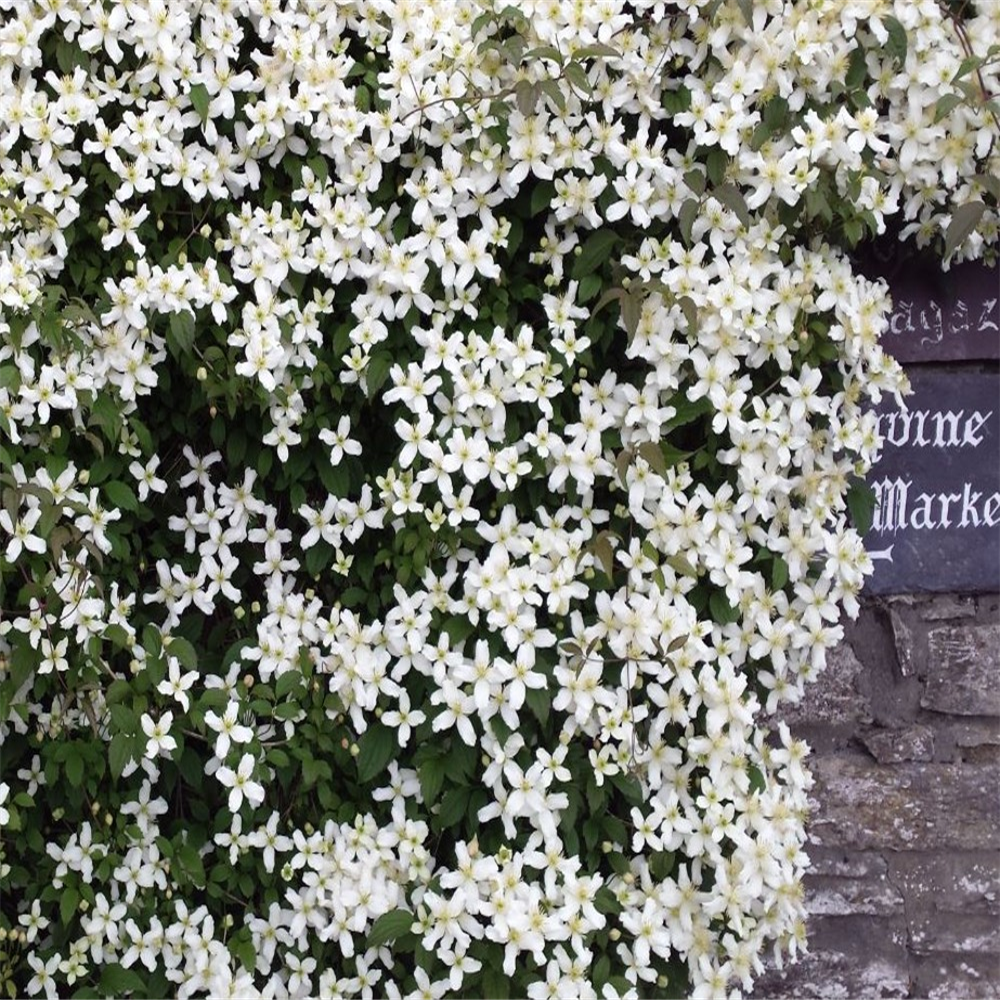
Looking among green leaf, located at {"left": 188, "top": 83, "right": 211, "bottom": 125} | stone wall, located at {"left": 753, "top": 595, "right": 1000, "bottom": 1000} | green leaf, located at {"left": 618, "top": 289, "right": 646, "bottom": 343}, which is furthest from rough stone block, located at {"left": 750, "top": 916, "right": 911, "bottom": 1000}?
green leaf, located at {"left": 188, "top": 83, "right": 211, "bottom": 125}

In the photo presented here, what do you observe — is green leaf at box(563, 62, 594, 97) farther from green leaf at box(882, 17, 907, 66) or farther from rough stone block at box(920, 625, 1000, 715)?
rough stone block at box(920, 625, 1000, 715)

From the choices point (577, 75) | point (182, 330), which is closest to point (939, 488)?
point (577, 75)

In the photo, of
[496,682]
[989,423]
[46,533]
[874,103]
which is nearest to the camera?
[46,533]

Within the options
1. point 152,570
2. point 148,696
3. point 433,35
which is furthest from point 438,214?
point 148,696

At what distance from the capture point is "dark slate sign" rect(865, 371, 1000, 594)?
262cm

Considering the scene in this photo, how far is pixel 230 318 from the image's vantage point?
90.3 inches

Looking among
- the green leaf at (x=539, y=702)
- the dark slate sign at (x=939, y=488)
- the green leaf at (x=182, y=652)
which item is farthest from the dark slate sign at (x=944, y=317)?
the green leaf at (x=182, y=652)

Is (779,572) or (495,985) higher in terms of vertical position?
(779,572)

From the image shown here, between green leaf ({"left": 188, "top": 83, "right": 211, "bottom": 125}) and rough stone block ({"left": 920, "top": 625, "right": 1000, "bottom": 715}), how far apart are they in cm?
186

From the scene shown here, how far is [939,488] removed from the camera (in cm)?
263

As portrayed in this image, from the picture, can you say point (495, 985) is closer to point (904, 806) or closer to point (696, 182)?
point (904, 806)

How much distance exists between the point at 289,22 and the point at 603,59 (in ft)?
1.99

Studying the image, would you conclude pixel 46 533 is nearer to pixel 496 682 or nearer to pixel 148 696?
pixel 148 696

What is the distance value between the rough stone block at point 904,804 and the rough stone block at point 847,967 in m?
0.19
